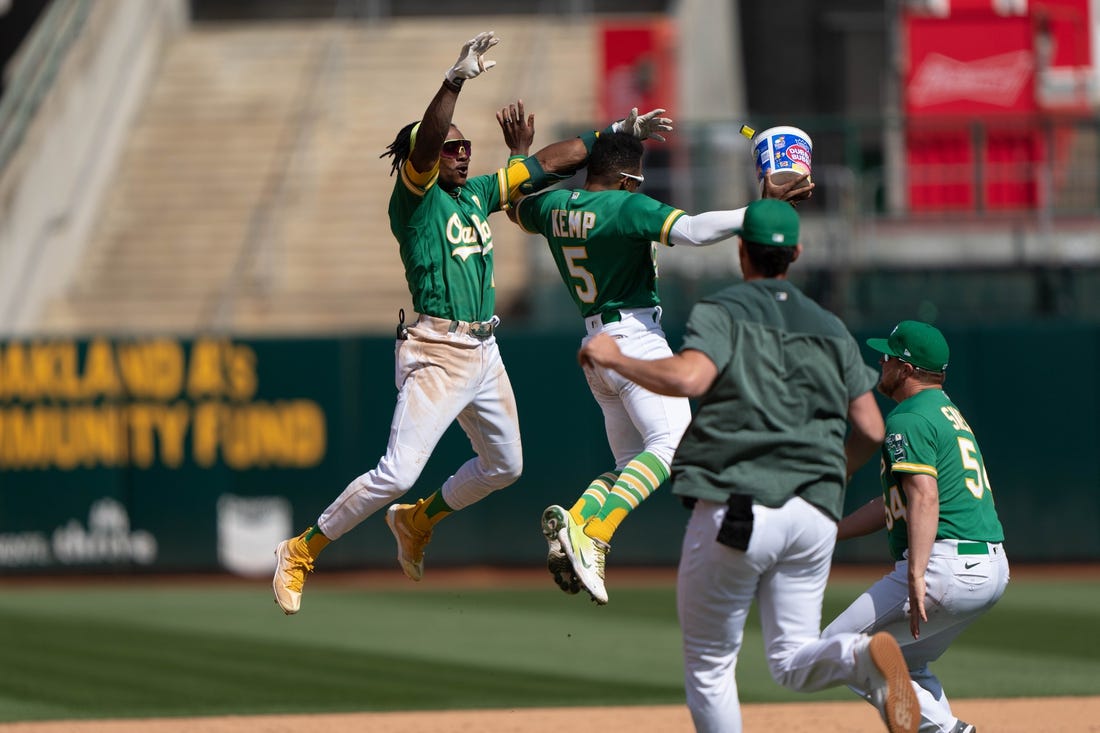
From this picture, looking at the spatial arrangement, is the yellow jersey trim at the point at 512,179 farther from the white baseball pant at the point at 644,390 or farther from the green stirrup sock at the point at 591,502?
the green stirrup sock at the point at 591,502

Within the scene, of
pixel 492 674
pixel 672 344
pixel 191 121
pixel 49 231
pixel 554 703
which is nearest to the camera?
pixel 554 703

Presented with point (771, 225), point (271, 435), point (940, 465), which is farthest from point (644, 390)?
point (271, 435)

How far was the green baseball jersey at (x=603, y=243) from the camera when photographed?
7.38 m

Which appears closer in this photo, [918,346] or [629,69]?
[918,346]

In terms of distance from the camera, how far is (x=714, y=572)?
5945mm

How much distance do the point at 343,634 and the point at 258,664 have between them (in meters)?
1.36

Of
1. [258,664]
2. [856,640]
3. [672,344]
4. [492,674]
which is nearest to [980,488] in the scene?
[856,640]

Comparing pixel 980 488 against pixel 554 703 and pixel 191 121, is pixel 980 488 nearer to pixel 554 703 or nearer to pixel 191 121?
pixel 554 703

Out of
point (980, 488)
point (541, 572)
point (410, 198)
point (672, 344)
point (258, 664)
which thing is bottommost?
point (541, 572)

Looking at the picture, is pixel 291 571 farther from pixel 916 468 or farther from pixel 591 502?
pixel 916 468

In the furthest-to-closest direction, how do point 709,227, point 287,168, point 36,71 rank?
1. point 287,168
2. point 36,71
3. point 709,227

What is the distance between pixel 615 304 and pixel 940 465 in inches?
64.9

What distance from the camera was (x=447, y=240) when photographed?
24.8 ft

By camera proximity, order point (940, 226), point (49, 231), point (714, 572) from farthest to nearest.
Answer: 1. point (49, 231)
2. point (940, 226)
3. point (714, 572)
